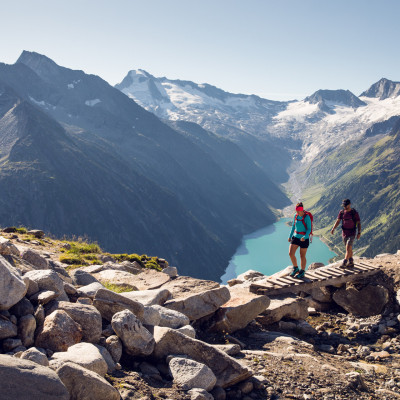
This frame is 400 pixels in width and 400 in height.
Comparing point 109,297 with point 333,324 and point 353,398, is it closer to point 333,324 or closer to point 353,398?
point 353,398

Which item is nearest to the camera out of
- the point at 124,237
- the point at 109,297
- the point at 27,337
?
the point at 27,337

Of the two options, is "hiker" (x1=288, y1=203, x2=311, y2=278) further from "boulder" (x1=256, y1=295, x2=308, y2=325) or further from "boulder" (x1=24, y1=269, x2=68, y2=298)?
"boulder" (x1=24, y1=269, x2=68, y2=298)

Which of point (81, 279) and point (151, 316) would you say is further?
point (81, 279)

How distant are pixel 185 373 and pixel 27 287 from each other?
3973 millimetres

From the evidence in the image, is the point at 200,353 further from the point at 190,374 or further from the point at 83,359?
the point at 83,359

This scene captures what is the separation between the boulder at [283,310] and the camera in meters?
15.1

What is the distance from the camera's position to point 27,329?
26.5 feet

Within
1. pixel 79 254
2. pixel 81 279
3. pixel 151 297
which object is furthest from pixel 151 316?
pixel 79 254

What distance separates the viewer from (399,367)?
12.8 meters

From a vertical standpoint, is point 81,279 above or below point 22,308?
below

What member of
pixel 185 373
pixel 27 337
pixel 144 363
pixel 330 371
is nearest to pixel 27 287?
pixel 27 337

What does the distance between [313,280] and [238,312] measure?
5.72 meters

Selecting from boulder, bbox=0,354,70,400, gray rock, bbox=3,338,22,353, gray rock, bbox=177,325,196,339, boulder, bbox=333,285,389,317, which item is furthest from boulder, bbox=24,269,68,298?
boulder, bbox=333,285,389,317

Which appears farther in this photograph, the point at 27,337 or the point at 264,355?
the point at 264,355
